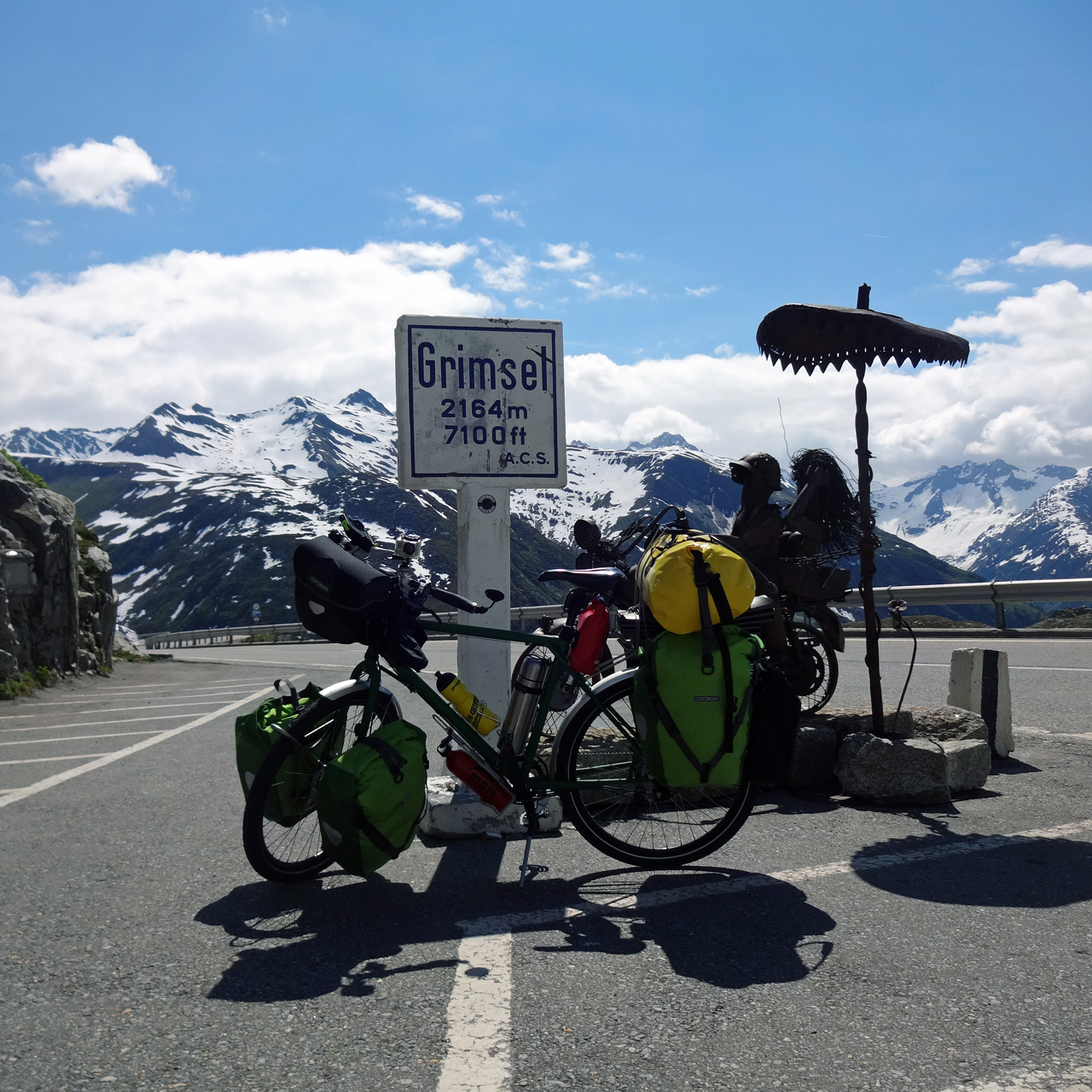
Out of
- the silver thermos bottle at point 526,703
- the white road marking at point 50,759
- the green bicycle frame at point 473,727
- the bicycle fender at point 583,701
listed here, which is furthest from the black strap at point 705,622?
the white road marking at point 50,759

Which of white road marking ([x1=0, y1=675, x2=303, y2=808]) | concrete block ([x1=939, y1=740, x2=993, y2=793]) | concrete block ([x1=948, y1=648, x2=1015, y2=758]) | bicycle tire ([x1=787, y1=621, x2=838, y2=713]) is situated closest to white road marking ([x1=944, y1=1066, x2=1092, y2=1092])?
concrete block ([x1=939, y1=740, x2=993, y2=793])

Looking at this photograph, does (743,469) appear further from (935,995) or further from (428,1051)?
(428,1051)

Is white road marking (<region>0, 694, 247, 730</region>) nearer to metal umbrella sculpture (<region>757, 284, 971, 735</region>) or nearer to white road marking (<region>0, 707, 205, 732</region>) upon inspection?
white road marking (<region>0, 707, 205, 732</region>)

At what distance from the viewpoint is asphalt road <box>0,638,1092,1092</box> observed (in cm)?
241

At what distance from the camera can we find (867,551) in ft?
18.8

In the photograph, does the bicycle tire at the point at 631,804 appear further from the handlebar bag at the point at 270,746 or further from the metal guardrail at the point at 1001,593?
the metal guardrail at the point at 1001,593

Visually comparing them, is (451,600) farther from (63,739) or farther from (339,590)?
(63,739)

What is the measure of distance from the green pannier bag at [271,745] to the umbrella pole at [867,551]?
312 centimetres

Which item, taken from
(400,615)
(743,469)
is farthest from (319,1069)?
(743,469)

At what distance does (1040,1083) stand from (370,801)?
2.30 metres

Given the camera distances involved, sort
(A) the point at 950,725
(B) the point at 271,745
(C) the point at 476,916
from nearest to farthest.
Result: (C) the point at 476,916, (B) the point at 271,745, (A) the point at 950,725

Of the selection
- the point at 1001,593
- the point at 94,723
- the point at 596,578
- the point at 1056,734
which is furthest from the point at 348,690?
the point at 1001,593

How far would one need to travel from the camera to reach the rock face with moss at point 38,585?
12359 millimetres

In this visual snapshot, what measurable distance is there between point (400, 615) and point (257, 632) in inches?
1701
